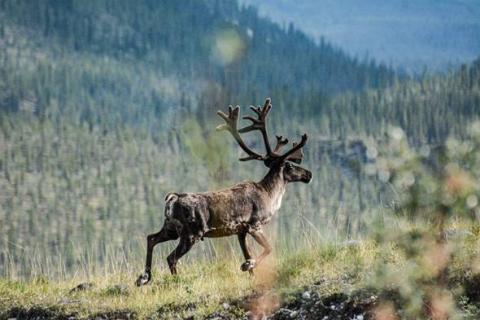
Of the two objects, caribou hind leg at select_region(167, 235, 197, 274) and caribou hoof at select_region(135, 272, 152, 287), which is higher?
caribou hind leg at select_region(167, 235, 197, 274)

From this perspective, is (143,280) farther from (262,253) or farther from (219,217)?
(262,253)

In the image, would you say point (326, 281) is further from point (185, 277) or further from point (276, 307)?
point (185, 277)

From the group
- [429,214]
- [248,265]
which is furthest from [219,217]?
[429,214]

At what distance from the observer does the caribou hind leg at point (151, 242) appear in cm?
1091

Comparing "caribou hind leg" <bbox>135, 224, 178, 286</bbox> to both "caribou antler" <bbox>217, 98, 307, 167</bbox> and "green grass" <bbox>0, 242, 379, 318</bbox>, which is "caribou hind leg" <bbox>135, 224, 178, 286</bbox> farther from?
"caribou antler" <bbox>217, 98, 307, 167</bbox>

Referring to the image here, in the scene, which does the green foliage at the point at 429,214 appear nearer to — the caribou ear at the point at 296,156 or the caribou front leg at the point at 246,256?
the caribou front leg at the point at 246,256

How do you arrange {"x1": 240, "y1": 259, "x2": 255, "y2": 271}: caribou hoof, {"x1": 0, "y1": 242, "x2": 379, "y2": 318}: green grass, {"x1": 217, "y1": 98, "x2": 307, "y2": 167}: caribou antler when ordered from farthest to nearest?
{"x1": 217, "y1": 98, "x2": 307, "y2": 167}: caribou antler, {"x1": 240, "y1": 259, "x2": 255, "y2": 271}: caribou hoof, {"x1": 0, "y1": 242, "x2": 379, "y2": 318}: green grass

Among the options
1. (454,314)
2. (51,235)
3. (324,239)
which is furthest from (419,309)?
(51,235)

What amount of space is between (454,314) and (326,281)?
182cm

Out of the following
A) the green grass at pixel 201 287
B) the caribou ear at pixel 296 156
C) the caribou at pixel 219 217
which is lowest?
the green grass at pixel 201 287

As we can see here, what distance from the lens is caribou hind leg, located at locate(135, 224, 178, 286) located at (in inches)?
430

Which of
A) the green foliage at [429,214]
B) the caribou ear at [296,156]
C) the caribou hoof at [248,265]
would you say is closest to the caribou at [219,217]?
the caribou hoof at [248,265]

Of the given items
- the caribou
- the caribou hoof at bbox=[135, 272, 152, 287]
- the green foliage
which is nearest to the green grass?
the caribou hoof at bbox=[135, 272, 152, 287]

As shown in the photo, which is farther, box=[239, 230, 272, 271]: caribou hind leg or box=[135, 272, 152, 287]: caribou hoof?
box=[135, 272, 152, 287]: caribou hoof
